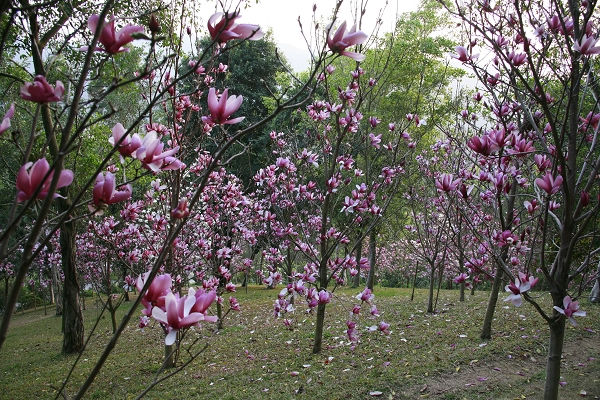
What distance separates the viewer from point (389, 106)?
1330 cm

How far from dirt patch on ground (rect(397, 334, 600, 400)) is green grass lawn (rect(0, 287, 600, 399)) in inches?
0.4

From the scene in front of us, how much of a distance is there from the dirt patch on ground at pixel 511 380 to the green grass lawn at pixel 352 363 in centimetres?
1

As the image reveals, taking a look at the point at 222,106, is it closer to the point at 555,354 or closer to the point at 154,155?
Result: the point at 154,155

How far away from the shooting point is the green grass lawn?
12.7ft

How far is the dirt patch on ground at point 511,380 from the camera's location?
364 cm

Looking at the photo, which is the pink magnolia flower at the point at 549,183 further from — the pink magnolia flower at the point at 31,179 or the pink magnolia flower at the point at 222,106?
the pink magnolia flower at the point at 31,179

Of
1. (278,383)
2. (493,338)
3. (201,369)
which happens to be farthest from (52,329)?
(493,338)

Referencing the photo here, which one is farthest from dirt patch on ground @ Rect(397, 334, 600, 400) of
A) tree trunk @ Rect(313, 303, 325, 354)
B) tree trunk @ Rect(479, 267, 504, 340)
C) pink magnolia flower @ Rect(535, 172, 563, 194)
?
pink magnolia flower @ Rect(535, 172, 563, 194)

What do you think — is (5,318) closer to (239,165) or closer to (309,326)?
(309,326)

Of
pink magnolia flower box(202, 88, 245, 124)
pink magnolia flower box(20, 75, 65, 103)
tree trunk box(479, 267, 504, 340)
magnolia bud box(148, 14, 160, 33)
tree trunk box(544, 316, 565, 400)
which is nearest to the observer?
pink magnolia flower box(20, 75, 65, 103)

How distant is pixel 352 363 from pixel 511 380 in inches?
65.1

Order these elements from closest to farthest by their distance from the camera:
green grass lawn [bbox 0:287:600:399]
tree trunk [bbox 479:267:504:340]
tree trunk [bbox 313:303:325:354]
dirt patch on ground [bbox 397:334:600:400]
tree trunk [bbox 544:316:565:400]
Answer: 1. tree trunk [bbox 544:316:565:400]
2. dirt patch on ground [bbox 397:334:600:400]
3. green grass lawn [bbox 0:287:600:399]
4. tree trunk [bbox 313:303:325:354]
5. tree trunk [bbox 479:267:504:340]

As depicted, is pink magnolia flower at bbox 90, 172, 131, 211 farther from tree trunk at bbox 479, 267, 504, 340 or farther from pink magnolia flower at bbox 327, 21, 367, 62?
tree trunk at bbox 479, 267, 504, 340

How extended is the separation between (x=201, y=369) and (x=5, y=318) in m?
4.75
